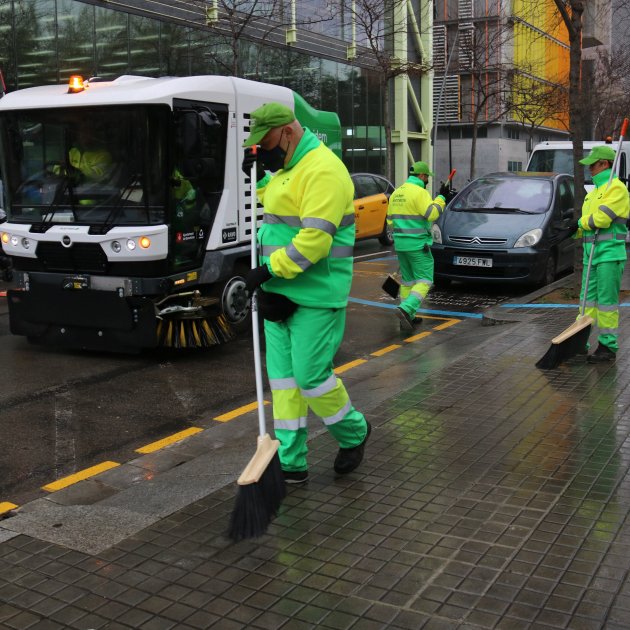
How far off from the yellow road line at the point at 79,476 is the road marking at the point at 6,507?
0.26 meters

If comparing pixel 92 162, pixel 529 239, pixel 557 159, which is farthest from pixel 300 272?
pixel 557 159

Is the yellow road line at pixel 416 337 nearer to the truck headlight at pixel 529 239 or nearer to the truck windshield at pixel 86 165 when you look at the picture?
the truck windshield at pixel 86 165

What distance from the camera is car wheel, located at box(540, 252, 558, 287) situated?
13.1m

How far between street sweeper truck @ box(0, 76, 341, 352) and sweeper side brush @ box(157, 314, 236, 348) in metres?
0.01

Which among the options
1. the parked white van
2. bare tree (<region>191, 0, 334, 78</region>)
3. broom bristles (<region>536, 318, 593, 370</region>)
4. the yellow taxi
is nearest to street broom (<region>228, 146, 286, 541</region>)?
broom bristles (<region>536, 318, 593, 370</region>)

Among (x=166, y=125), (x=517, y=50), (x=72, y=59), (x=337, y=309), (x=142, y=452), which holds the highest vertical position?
(x=517, y=50)

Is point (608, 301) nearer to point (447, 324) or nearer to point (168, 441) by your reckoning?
point (447, 324)

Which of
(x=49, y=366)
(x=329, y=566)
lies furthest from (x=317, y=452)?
(x=49, y=366)

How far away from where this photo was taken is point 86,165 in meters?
8.30

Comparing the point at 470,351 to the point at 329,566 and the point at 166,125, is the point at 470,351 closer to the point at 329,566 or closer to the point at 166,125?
the point at 166,125

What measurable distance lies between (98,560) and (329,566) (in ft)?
3.45

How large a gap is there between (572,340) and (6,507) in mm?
4786

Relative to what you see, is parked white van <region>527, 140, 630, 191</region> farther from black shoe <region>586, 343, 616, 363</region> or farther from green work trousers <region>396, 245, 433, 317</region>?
black shoe <region>586, 343, 616, 363</region>

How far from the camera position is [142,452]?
5930mm
